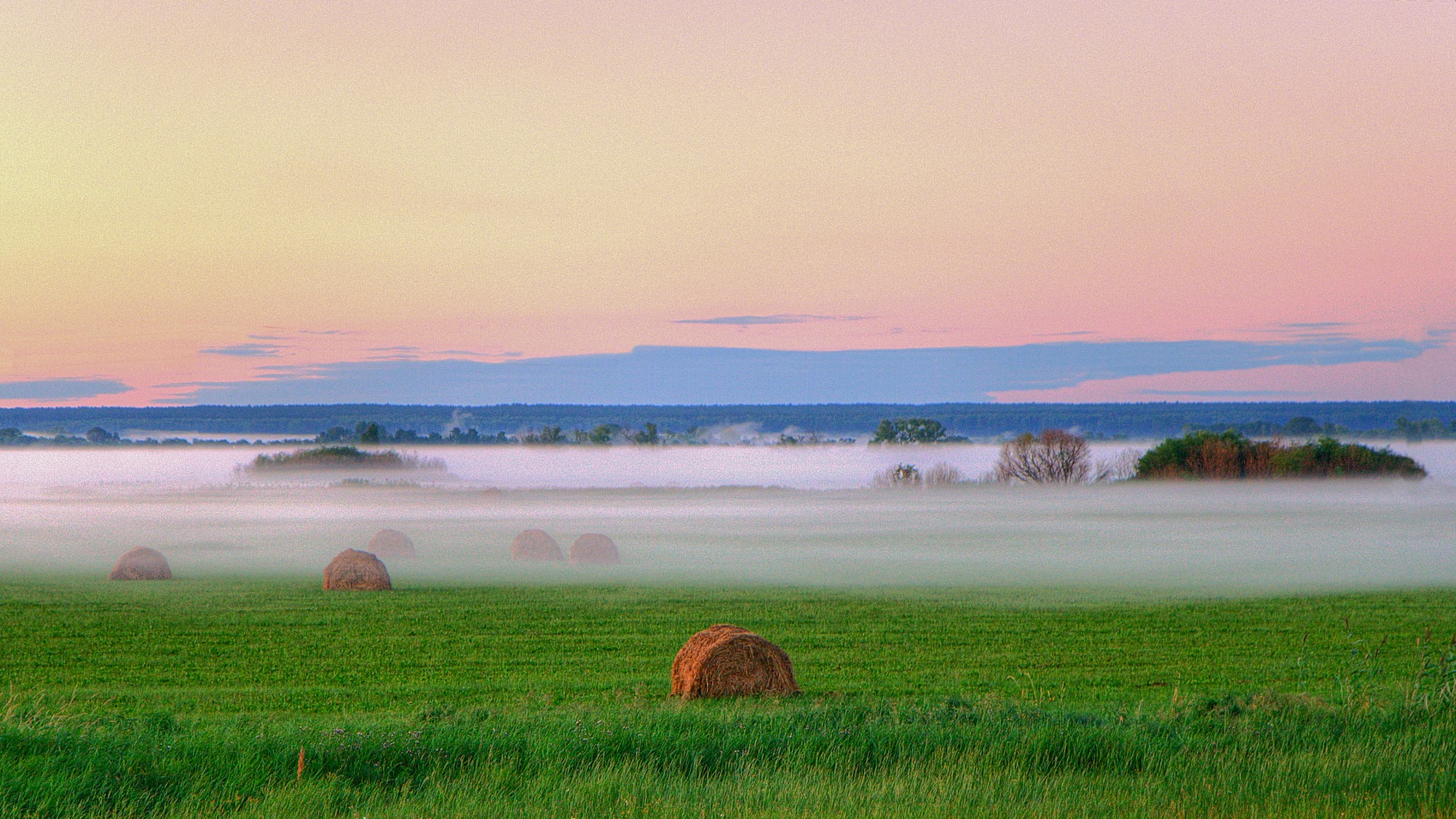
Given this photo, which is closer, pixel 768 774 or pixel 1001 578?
pixel 768 774

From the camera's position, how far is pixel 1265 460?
216 ft

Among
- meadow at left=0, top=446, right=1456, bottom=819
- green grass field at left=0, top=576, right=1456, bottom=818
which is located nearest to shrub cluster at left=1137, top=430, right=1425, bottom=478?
meadow at left=0, top=446, right=1456, bottom=819

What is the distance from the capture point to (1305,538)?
6550cm

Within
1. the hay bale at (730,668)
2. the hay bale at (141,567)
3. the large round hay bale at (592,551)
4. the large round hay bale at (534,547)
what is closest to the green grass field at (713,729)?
the hay bale at (730,668)

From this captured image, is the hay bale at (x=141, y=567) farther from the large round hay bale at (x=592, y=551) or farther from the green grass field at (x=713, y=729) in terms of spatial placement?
the green grass field at (x=713, y=729)

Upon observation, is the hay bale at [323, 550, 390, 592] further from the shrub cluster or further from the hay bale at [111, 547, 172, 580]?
the shrub cluster

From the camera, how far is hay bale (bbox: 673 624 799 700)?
1471 cm

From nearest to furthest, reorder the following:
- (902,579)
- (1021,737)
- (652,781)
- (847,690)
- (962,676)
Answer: (652,781)
(1021,737)
(847,690)
(962,676)
(902,579)

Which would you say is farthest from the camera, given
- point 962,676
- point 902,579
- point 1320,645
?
point 902,579

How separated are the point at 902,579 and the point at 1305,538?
3411cm

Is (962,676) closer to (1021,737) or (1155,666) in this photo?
(1155,666)

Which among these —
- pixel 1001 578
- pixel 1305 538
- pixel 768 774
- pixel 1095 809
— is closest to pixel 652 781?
pixel 768 774

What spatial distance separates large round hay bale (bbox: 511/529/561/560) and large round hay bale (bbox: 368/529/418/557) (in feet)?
16.3

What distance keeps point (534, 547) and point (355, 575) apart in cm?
1391
